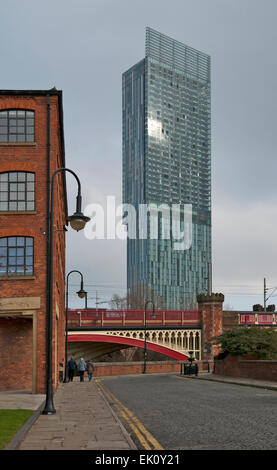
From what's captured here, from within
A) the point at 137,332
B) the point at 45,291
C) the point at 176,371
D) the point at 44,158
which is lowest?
the point at 176,371

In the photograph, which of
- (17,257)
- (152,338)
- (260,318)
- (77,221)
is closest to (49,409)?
(77,221)

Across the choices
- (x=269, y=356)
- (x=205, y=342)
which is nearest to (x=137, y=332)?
(x=205, y=342)

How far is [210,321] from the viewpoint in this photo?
64.3m

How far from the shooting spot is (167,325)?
62.9 metres

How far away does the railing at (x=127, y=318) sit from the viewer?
57138 mm

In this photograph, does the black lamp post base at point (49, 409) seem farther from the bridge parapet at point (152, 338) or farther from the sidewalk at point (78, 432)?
the bridge parapet at point (152, 338)

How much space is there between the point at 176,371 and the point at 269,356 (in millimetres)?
22804

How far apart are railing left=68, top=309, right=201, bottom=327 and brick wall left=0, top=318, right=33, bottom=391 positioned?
28984 millimetres

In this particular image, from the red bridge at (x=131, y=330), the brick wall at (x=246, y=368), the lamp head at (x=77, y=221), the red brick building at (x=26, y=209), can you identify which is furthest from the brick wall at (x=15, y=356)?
the red bridge at (x=131, y=330)

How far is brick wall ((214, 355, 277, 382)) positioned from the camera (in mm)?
32312

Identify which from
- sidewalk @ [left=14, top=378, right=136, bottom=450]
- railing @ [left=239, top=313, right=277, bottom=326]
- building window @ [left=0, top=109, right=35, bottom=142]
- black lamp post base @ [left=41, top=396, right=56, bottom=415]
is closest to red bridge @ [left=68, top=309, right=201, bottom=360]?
railing @ [left=239, top=313, right=277, bottom=326]

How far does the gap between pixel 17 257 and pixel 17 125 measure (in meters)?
6.22
